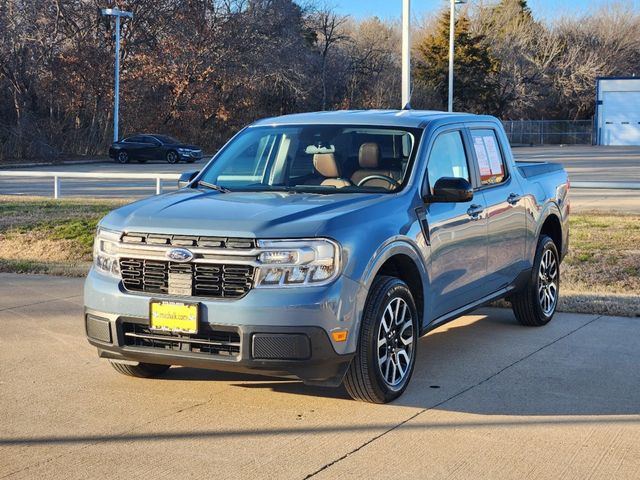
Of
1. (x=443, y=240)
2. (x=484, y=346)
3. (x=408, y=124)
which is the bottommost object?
(x=484, y=346)

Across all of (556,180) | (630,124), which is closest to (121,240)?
(556,180)

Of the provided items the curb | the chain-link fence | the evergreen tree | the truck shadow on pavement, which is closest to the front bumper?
the truck shadow on pavement

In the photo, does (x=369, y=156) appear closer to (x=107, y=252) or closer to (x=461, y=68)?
(x=107, y=252)

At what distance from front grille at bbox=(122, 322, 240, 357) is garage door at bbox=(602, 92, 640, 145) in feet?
227

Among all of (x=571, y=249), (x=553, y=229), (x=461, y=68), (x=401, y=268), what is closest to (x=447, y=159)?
(x=401, y=268)

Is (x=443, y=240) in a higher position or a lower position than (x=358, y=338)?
higher

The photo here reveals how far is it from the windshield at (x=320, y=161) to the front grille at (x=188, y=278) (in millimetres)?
1319

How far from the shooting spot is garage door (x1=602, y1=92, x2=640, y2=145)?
70.6m

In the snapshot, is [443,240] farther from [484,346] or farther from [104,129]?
[104,129]

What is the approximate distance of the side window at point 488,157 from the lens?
7840 millimetres

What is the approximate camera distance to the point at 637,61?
83.2m

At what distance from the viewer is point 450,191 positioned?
22.0 ft

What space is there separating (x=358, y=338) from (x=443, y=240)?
133 cm

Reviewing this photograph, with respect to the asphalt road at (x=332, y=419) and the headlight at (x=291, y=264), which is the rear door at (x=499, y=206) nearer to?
the asphalt road at (x=332, y=419)
